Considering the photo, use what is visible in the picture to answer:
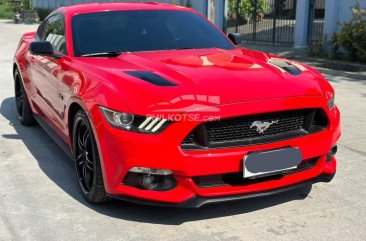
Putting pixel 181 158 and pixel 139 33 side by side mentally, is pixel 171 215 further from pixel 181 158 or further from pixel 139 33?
pixel 139 33

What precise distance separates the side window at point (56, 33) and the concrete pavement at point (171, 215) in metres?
1.16

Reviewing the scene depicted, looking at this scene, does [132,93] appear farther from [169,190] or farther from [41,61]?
[41,61]

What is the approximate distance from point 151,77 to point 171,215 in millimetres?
1027

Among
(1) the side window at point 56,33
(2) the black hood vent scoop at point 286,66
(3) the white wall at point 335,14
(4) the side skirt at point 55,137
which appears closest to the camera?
(2) the black hood vent scoop at point 286,66

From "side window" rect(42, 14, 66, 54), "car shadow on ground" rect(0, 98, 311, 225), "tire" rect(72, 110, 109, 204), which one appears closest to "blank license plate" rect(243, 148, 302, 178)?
"car shadow on ground" rect(0, 98, 311, 225)

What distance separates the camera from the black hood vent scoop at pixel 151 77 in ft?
11.2

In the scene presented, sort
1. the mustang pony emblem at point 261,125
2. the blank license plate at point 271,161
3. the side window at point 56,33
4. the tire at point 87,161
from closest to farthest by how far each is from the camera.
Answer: the blank license plate at point 271,161
the mustang pony emblem at point 261,125
the tire at point 87,161
the side window at point 56,33

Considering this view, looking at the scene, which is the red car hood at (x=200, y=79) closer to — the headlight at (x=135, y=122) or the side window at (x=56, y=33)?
the headlight at (x=135, y=122)

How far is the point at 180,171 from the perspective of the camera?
3172 mm

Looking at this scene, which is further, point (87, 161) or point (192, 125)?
point (87, 161)

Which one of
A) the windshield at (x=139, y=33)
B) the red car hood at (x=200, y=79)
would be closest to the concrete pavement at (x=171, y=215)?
the red car hood at (x=200, y=79)

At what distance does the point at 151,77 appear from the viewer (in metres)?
3.54

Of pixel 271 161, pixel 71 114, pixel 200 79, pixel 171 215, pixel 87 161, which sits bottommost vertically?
pixel 171 215

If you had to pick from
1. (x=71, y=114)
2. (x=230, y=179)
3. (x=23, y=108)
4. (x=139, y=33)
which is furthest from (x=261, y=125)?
(x=23, y=108)
